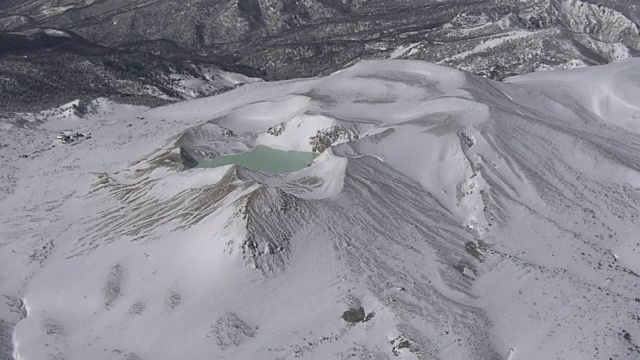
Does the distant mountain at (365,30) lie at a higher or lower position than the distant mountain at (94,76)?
lower

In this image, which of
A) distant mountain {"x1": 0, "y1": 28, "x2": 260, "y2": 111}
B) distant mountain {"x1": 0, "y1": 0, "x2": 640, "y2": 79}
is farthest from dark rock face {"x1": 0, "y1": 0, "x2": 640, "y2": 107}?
distant mountain {"x1": 0, "y1": 28, "x2": 260, "y2": 111}

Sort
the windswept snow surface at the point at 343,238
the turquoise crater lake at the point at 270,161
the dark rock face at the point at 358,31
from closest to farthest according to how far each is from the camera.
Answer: the windswept snow surface at the point at 343,238 < the turquoise crater lake at the point at 270,161 < the dark rock face at the point at 358,31

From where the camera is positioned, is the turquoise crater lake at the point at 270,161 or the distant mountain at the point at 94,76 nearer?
the turquoise crater lake at the point at 270,161

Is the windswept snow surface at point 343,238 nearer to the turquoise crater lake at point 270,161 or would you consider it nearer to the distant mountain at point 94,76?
the turquoise crater lake at point 270,161

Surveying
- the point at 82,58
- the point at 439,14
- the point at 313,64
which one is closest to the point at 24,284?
the point at 82,58

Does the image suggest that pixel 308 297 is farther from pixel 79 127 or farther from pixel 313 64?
pixel 313 64

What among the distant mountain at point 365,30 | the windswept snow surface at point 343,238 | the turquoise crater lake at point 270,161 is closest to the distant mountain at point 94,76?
the distant mountain at point 365,30

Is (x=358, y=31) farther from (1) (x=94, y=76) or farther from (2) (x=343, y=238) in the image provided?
(2) (x=343, y=238)
